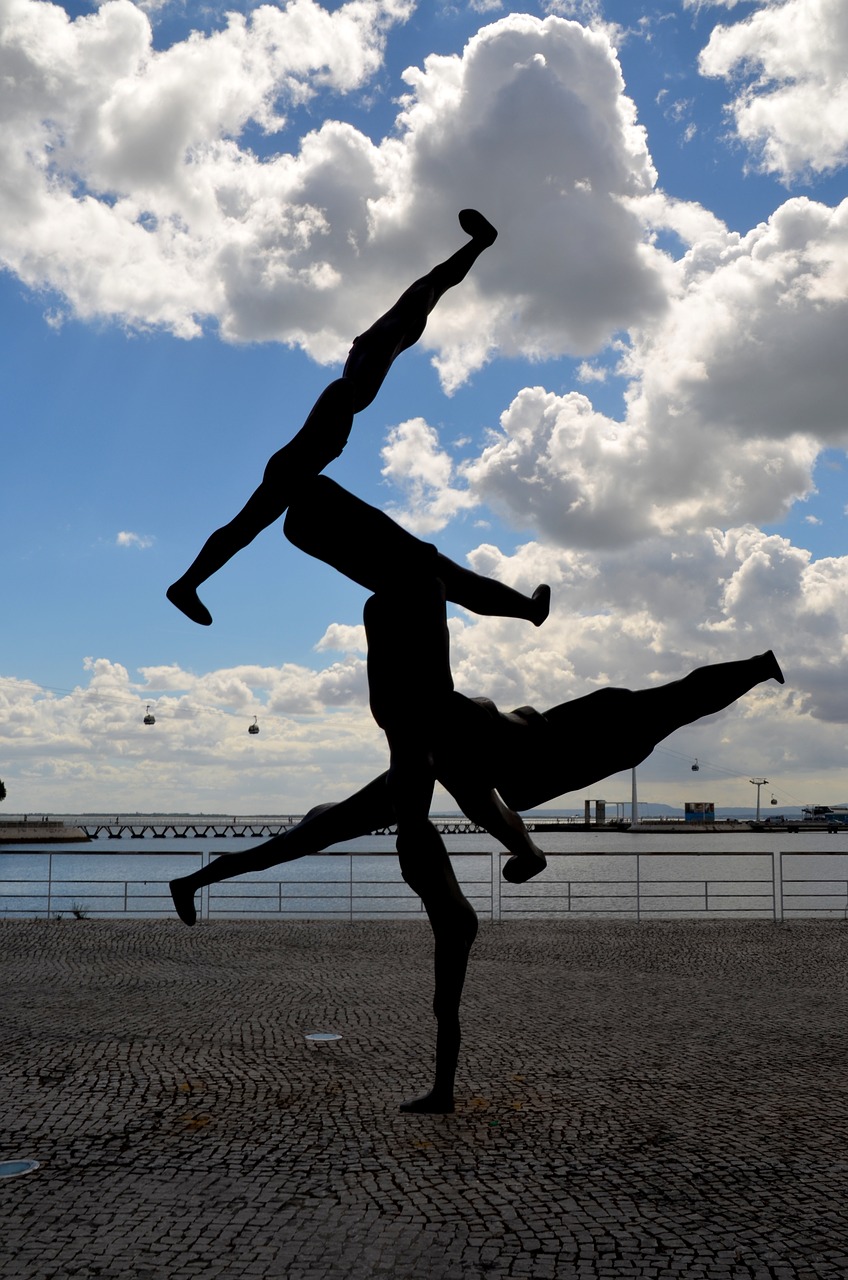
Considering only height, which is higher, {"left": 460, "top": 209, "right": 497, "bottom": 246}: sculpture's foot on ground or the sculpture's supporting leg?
{"left": 460, "top": 209, "right": 497, "bottom": 246}: sculpture's foot on ground

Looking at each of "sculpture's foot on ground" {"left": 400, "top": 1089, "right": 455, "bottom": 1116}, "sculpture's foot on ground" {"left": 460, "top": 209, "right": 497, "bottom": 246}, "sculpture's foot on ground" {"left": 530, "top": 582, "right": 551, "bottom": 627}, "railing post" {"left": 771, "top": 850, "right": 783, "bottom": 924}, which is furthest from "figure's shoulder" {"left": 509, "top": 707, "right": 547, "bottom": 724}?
"railing post" {"left": 771, "top": 850, "right": 783, "bottom": 924}

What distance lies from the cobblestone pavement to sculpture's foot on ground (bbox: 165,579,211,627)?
8.42ft

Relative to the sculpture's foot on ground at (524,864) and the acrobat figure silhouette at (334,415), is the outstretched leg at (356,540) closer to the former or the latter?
the acrobat figure silhouette at (334,415)

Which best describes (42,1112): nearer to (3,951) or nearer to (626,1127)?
(626,1127)

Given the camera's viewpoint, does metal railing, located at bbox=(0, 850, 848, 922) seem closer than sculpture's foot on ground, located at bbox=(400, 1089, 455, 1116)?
No

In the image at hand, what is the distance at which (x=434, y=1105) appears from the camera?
5.58 m

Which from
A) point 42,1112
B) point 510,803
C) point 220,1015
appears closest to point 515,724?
point 510,803

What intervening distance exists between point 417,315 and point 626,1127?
175 inches

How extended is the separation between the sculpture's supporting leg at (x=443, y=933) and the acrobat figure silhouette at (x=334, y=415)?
170 cm

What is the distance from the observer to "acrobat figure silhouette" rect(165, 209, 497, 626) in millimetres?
5461

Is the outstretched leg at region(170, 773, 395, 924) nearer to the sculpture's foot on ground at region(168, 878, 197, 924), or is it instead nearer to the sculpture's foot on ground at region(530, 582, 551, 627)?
the sculpture's foot on ground at region(168, 878, 197, 924)

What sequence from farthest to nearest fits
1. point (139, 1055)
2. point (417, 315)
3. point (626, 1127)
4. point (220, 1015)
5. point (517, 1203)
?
point (220, 1015)
point (139, 1055)
point (417, 315)
point (626, 1127)
point (517, 1203)

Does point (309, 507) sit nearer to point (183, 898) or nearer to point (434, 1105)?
point (183, 898)

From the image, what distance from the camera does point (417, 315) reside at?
6082mm
